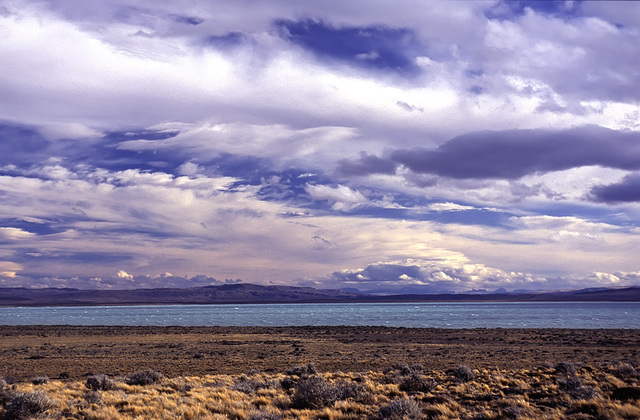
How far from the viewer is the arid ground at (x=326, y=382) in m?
12.3

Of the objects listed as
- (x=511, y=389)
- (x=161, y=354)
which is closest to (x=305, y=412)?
(x=511, y=389)

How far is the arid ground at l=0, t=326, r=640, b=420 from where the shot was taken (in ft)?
40.4

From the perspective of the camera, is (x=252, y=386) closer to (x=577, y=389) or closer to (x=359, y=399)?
Answer: (x=359, y=399)

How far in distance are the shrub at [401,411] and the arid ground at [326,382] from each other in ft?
0.10

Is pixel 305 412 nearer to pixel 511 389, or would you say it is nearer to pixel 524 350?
pixel 511 389

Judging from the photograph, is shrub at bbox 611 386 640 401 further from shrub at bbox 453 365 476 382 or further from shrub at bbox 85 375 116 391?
Result: shrub at bbox 85 375 116 391

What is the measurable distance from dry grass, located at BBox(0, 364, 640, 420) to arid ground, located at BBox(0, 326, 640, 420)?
0.04 metres

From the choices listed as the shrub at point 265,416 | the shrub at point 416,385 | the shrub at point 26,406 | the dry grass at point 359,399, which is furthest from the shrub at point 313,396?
the shrub at point 26,406

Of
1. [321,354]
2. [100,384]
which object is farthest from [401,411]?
[321,354]

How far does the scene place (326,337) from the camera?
51.3 m

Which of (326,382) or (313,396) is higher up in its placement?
(313,396)

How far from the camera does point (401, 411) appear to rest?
37.6 feet

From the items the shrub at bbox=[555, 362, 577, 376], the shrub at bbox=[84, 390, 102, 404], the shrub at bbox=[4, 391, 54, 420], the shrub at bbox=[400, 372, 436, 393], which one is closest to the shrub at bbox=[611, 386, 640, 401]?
the shrub at bbox=[400, 372, 436, 393]

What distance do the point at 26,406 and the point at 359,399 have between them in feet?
28.3
